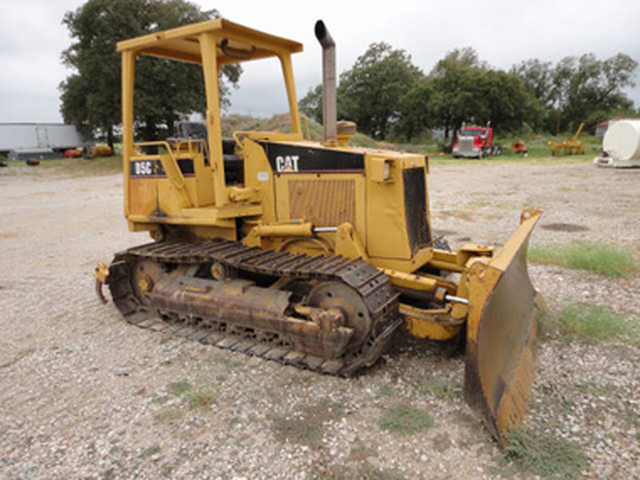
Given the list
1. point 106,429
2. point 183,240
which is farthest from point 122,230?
point 106,429

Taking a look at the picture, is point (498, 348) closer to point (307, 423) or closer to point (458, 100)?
point (307, 423)

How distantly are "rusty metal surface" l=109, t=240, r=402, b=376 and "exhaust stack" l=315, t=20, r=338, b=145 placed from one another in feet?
4.57

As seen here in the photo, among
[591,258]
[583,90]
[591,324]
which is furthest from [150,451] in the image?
[583,90]

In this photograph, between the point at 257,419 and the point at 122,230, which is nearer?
the point at 257,419

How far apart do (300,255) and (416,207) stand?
128 centimetres

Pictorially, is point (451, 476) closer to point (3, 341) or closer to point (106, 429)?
point (106, 429)

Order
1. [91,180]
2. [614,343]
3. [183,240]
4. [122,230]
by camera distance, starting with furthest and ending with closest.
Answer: [91,180] → [122,230] → [183,240] → [614,343]

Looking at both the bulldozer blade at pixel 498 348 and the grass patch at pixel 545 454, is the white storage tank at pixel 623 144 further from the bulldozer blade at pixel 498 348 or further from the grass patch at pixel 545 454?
the grass patch at pixel 545 454

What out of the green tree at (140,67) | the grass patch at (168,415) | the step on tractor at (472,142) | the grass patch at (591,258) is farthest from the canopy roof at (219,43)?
the step on tractor at (472,142)

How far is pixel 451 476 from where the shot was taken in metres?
2.80

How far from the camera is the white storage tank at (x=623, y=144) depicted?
21438 millimetres

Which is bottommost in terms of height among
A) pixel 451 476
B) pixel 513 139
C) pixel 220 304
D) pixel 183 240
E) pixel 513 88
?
pixel 451 476

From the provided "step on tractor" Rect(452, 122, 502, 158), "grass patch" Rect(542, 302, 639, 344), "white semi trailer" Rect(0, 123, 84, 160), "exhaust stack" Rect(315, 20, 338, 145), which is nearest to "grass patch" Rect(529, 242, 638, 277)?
"grass patch" Rect(542, 302, 639, 344)

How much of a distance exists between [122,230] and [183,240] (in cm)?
590
